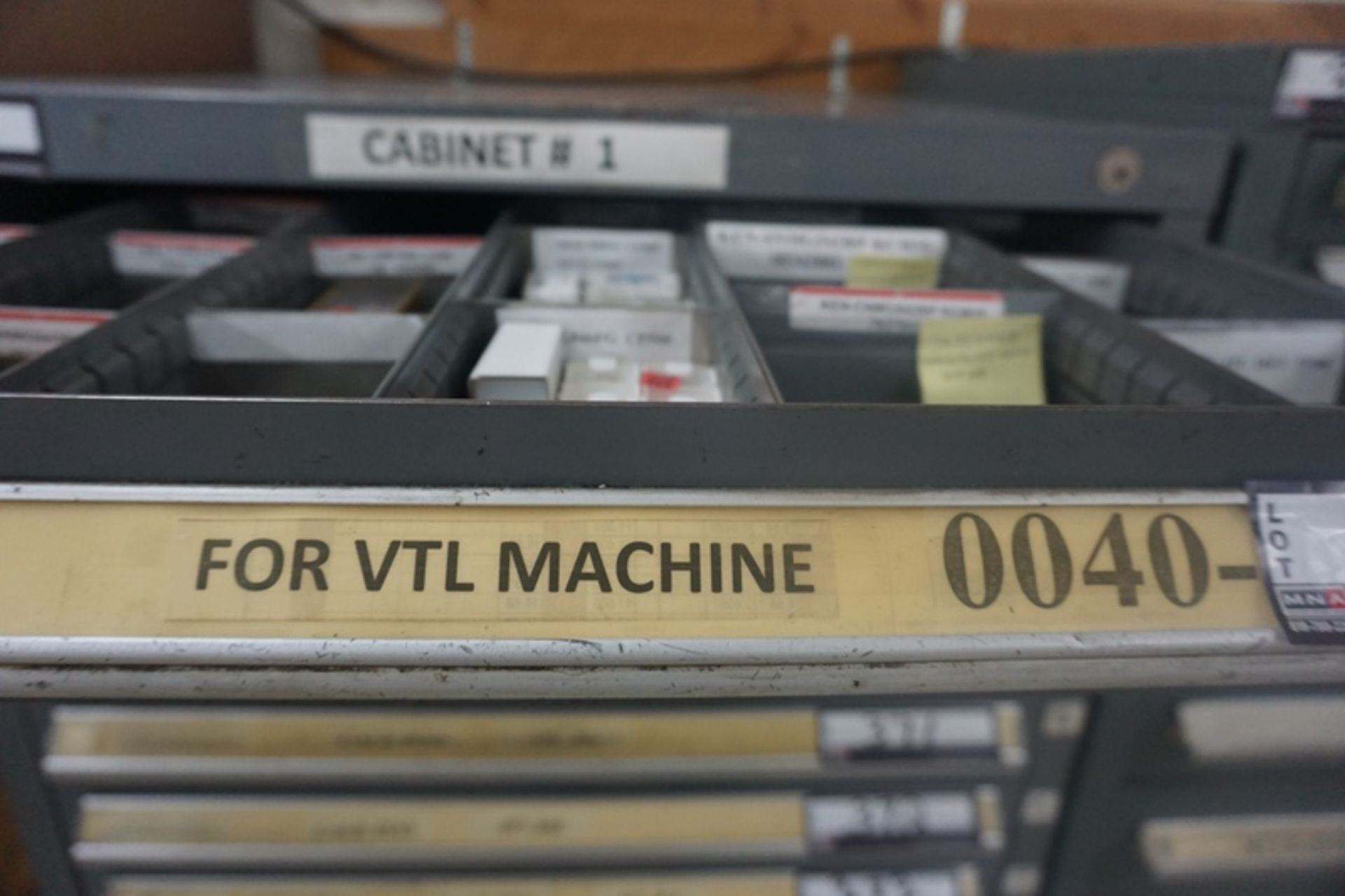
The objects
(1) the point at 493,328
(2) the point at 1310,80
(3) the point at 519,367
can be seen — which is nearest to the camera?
(3) the point at 519,367

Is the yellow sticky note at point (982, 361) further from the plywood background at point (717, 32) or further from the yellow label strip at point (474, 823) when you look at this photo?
the plywood background at point (717, 32)

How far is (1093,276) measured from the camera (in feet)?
2.65

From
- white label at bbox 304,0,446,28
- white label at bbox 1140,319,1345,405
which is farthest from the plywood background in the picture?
white label at bbox 1140,319,1345,405

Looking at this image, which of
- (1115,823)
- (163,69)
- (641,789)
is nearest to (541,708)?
(641,789)

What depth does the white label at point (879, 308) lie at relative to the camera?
0.63 metres

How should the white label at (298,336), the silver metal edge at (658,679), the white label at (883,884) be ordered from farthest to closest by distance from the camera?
1. the white label at (883,884)
2. the white label at (298,336)
3. the silver metal edge at (658,679)

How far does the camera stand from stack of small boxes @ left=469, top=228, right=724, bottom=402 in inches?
19.2

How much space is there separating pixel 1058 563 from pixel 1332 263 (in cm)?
66

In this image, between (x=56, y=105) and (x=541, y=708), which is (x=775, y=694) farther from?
(x=56, y=105)

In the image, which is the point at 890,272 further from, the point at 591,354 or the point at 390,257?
the point at 390,257

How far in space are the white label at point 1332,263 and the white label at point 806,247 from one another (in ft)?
1.26

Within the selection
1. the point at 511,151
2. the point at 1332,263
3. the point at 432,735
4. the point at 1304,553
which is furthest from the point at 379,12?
the point at 1304,553

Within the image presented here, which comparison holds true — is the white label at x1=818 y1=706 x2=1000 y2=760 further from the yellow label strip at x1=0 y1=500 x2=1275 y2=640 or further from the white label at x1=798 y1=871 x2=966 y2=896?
the yellow label strip at x1=0 y1=500 x2=1275 y2=640

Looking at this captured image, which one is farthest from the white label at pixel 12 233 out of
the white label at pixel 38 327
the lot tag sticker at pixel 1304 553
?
the lot tag sticker at pixel 1304 553
